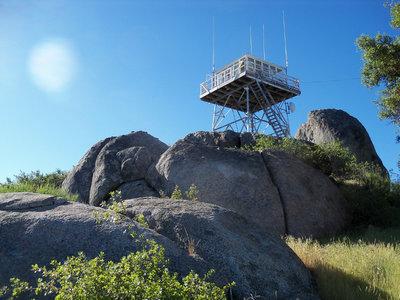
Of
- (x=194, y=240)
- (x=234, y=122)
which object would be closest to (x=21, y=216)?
(x=194, y=240)

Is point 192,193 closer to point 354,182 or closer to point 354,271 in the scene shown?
point 354,271

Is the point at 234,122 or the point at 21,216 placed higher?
the point at 234,122

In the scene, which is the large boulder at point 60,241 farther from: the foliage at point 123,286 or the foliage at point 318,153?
the foliage at point 318,153

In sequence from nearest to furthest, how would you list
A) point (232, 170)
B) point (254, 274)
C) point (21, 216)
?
point (254, 274), point (21, 216), point (232, 170)

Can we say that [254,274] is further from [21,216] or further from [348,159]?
[348,159]

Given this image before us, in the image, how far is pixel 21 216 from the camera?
5465 millimetres

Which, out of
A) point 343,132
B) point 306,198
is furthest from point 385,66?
point 306,198

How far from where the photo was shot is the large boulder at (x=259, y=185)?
9.92 meters

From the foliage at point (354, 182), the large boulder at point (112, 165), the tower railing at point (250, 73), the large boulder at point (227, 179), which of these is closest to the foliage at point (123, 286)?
the large boulder at point (227, 179)

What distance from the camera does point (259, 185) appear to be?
10.2 meters

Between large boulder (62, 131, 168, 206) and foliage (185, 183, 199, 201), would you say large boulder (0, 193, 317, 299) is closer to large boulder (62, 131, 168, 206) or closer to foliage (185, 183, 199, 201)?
foliage (185, 183, 199, 201)

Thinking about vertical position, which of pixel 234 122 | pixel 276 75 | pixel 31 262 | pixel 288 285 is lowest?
pixel 288 285

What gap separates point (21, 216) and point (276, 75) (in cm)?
2808

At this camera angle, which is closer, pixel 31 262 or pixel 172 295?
pixel 172 295
